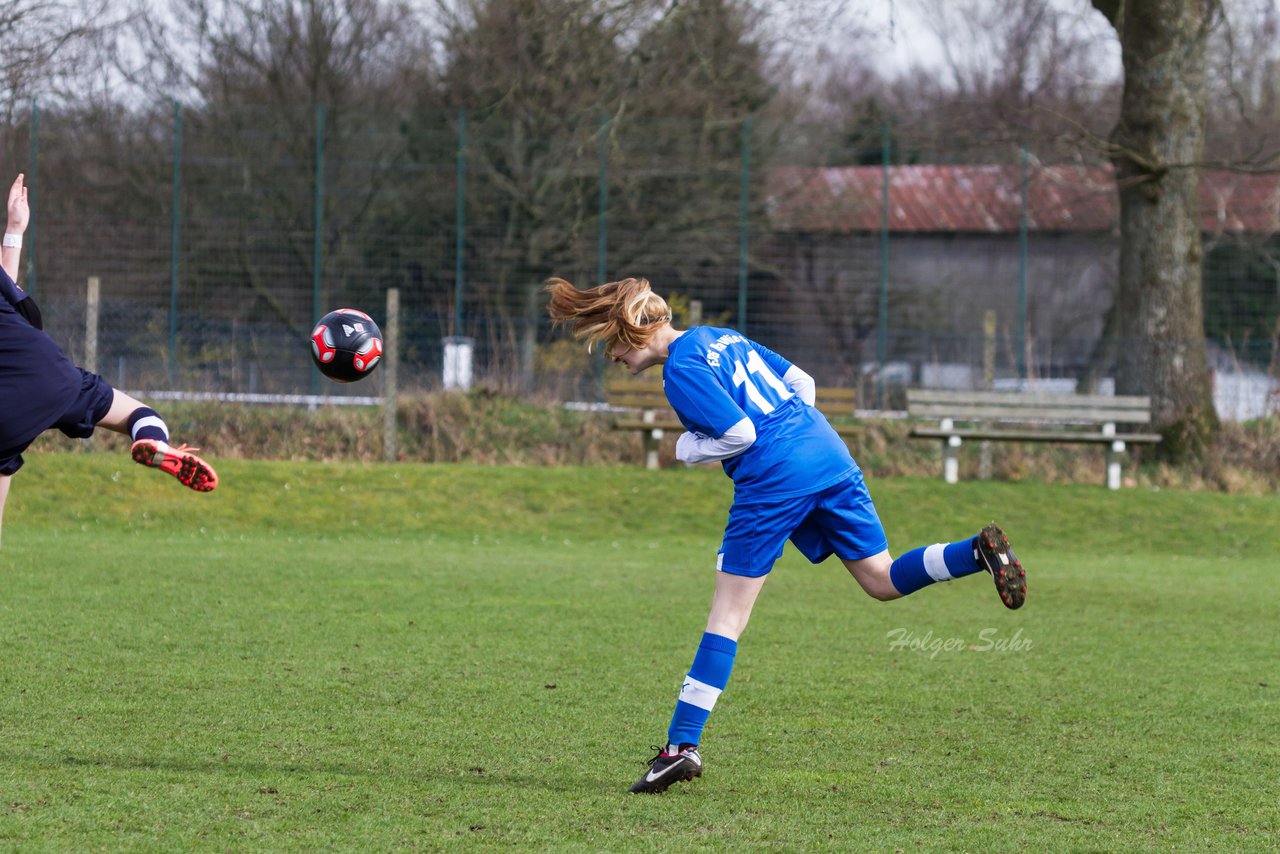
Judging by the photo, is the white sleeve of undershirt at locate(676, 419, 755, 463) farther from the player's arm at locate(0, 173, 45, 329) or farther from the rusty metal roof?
the rusty metal roof

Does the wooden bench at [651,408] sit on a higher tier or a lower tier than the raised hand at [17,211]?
lower

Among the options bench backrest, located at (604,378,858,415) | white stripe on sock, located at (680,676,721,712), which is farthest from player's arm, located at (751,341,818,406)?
bench backrest, located at (604,378,858,415)

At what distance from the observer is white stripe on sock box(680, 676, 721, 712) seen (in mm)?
4941

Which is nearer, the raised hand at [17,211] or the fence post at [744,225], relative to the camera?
the raised hand at [17,211]

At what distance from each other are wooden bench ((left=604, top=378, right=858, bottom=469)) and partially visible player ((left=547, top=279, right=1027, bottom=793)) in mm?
11339

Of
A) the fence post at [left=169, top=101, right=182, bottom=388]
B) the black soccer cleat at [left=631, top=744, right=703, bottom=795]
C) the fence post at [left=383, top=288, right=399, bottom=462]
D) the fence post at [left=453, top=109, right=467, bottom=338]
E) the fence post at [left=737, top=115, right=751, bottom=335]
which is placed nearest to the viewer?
the black soccer cleat at [left=631, top=744, right=703, bottom=795]

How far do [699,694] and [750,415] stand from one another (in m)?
1.01

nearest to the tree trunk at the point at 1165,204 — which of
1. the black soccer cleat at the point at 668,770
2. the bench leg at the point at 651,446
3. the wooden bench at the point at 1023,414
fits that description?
the wooden bench at the point at 1023,414

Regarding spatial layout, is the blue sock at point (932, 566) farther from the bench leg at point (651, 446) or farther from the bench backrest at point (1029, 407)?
the bench backrest at point (1029, 407)

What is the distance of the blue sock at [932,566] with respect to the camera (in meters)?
5.20

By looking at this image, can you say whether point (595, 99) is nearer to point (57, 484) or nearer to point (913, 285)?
point (913, 285)

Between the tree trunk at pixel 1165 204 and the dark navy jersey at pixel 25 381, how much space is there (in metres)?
15.0

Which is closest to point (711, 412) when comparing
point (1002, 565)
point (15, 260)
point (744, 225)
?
point (1002, 565)

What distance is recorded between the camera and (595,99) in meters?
26.9
